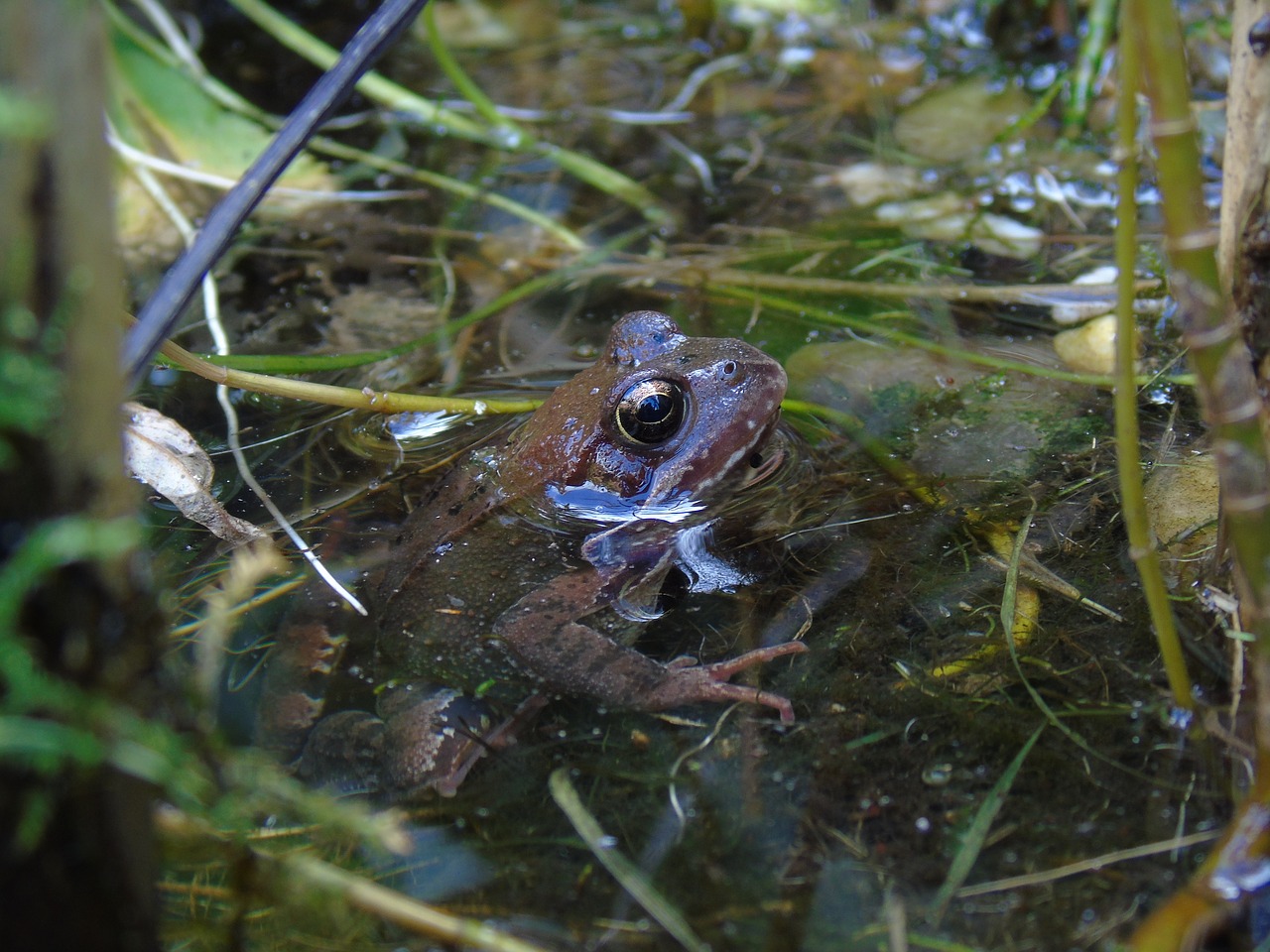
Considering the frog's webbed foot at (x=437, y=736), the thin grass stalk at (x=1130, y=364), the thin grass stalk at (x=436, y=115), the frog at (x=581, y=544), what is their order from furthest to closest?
the thin grass stalk at (x=436, y=115)
the frog at (x=581, y=544)
the frog's webbed foot at (x=437, y=736)
the thin grass stalk at (x=1130, y=364)

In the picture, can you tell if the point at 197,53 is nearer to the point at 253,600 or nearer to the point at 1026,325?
the point at 253,600

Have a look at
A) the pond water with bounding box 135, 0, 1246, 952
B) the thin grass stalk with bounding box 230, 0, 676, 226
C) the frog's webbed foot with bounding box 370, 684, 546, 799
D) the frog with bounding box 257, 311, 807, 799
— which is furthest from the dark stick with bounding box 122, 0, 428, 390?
the thin grass stalk with bounding box 230, 0, 676, 226

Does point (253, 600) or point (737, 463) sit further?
point (737, 463)

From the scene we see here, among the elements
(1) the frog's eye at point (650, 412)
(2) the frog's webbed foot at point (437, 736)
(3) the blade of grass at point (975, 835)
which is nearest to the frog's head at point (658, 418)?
(1) the frog's eye at point (650, 412)

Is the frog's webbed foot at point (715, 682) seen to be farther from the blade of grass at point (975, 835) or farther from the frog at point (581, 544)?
the blade of grass at point (975, 835)

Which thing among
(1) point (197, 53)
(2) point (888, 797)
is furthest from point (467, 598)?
(1) point (197, 53)

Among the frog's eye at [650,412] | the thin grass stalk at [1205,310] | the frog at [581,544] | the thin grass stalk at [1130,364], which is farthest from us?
the frog's eye at [650,412]
